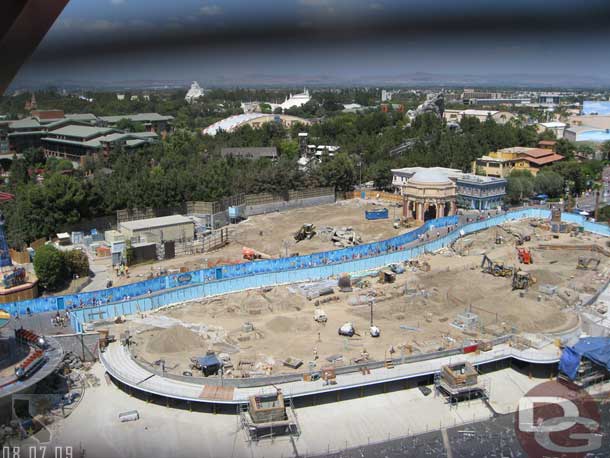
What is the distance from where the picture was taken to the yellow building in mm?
20234

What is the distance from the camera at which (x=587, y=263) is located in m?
12.1

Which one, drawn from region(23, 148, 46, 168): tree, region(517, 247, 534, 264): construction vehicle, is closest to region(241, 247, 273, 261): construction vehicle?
region(517, 247, 534, 264): construction vehicle

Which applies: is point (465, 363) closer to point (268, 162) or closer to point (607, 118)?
point (268, 162)

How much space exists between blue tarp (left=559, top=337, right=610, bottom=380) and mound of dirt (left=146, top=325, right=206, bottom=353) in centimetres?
488

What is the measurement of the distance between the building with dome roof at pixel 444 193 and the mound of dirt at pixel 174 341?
8.96 m

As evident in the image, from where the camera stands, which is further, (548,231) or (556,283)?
(548,231)

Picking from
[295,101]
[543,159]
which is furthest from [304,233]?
[295,101]

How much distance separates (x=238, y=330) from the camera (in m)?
8.79

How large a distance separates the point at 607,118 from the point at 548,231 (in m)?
20.0

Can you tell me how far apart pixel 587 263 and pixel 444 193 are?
14.3ft

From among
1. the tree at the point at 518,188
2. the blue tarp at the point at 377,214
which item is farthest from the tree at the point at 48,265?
the tree at the point at 518,188

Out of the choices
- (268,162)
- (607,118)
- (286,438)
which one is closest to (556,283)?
(286,438)

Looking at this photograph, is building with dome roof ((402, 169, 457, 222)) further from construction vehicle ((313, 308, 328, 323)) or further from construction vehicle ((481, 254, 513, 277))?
construction vehicle ((313, 308, 328, 323))

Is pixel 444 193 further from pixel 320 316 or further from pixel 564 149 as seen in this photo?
pixel 564 149
